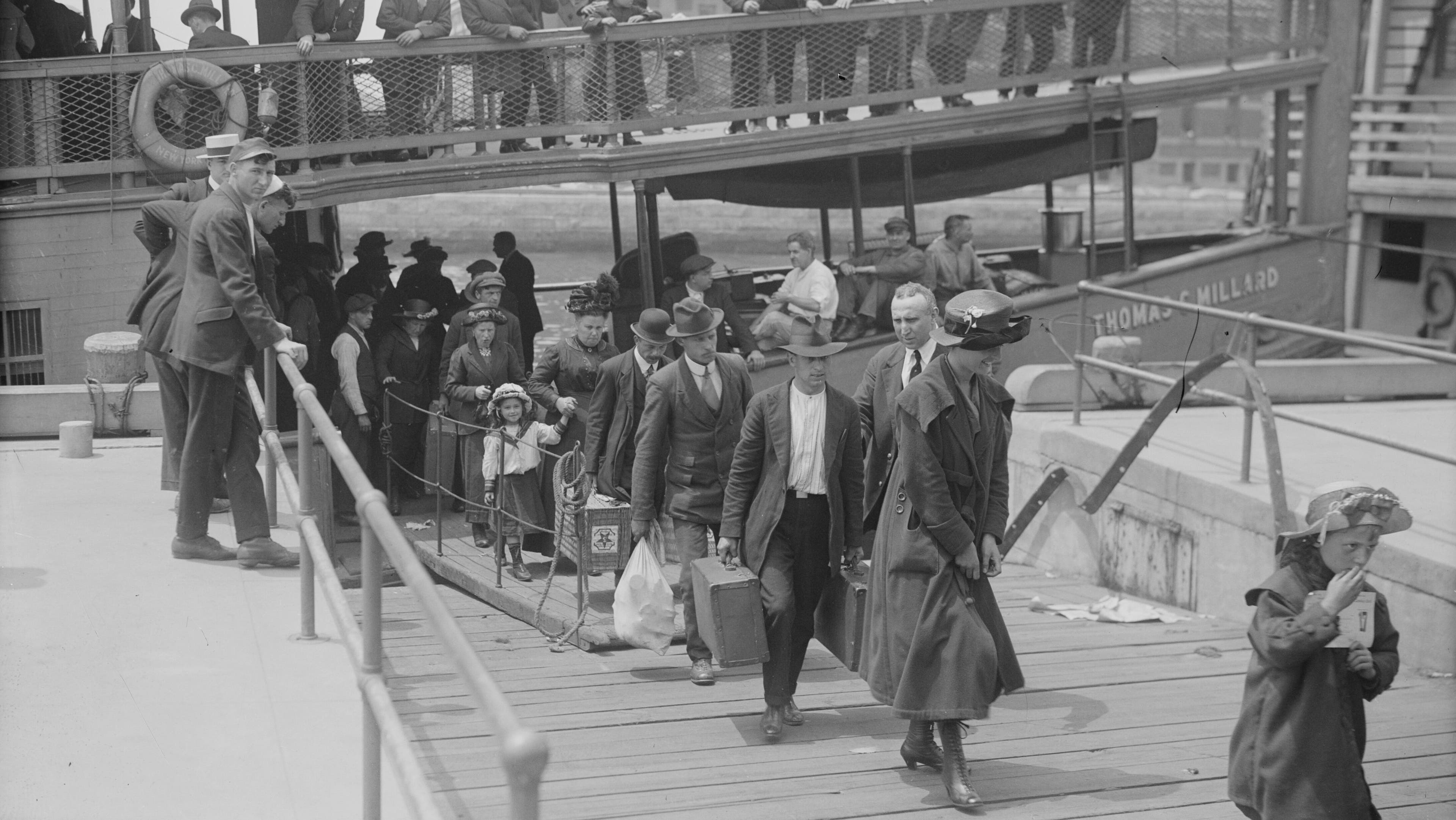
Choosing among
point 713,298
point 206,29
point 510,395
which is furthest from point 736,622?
point 206,29

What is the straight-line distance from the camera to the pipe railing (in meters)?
2.33

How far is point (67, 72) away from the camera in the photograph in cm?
1124

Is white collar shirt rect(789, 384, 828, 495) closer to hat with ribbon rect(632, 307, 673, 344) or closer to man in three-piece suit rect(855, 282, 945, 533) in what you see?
man in three-piece suit rect(855, 282, 945, 533)

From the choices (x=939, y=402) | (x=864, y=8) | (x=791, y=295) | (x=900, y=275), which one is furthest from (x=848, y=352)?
(x=939, y=402)

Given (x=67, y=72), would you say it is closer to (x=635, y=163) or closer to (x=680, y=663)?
(x=635, y=163)

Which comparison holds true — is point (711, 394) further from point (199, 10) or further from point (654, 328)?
point (199, 10)

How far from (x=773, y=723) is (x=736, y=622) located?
17.6 inches

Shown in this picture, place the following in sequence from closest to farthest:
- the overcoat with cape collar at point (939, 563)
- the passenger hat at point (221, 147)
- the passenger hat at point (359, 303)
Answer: the overcoat with cape collar at point (939, 563)
the passenger hat at point (221, 147)
the passenger hat at point (359, 303)

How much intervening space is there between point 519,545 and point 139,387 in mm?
2668

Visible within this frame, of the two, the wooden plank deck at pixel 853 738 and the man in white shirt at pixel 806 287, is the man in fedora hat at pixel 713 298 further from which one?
the wooden plank deck at pixel 853 738

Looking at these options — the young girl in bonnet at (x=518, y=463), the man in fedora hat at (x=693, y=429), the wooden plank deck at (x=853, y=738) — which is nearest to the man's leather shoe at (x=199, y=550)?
the wooden plank deck at (x=853, y=738)

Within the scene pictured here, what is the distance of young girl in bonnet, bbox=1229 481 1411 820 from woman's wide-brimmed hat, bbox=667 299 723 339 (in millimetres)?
3454

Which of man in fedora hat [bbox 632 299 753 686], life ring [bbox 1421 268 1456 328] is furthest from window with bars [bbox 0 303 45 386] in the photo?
life ring [bbox 1421 268 1456 328]

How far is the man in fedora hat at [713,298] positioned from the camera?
12.1 metres
